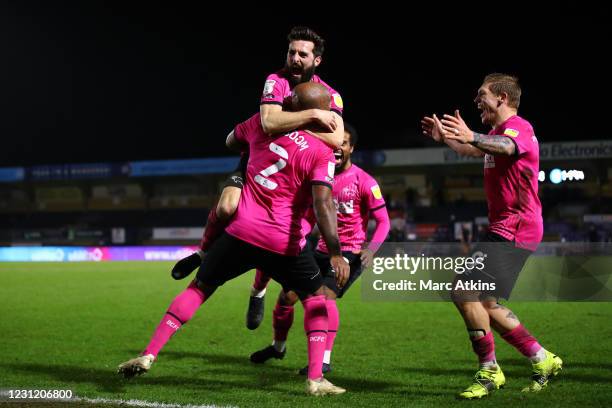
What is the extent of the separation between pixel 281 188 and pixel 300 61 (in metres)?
1.05

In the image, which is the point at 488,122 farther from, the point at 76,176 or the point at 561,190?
the point at 76,176

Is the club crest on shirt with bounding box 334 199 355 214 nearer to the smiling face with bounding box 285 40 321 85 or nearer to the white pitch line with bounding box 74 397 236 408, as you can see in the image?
the smiling face with bounding box 285 40 321 85

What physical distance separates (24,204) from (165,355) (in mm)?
48884

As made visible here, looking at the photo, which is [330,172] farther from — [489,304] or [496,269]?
[489,304]

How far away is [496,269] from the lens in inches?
208

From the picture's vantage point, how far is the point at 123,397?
16.7ft

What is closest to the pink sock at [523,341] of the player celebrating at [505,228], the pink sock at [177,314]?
the player celebrating at [505,228]

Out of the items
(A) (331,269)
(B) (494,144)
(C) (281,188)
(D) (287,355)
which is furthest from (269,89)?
(D) (287,355)

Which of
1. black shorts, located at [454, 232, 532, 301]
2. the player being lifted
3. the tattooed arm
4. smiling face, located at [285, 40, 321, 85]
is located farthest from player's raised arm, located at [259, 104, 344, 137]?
black shorts, located at [454, 232, 532, 301]

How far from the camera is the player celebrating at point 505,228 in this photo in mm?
5285

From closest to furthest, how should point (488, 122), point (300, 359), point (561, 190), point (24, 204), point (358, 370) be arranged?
1. point (488, 122)
2. point (358, 370)
3. point (300, 359)
4. point (561, 190)
5. point (24, 204)

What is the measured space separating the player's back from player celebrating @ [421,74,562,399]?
0.95m

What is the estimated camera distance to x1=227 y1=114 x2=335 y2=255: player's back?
5066mm

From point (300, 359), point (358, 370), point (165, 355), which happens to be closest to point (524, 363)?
point (358, 370)
